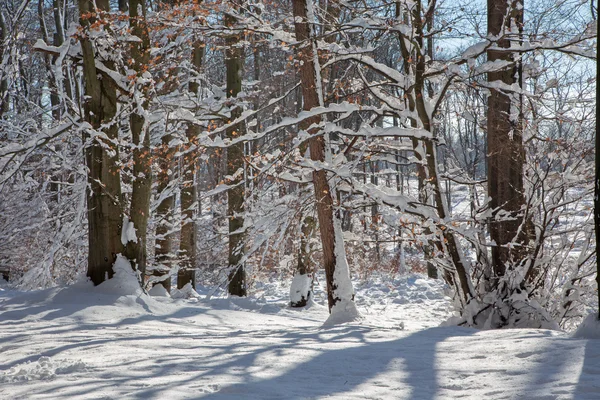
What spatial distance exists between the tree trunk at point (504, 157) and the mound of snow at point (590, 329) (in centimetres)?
228

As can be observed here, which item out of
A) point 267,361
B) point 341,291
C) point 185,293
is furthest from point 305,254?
point 267,361

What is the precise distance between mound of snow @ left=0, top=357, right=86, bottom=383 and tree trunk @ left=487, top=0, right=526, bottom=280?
197 inches

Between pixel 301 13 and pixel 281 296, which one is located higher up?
pixel 301 13

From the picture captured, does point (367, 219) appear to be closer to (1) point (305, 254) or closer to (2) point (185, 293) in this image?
(1) point (305, 254)

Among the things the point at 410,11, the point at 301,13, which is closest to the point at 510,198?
the point at 410,11

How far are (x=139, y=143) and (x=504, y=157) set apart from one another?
5040mm

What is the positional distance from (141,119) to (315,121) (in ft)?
8.52

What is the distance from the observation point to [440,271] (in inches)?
282

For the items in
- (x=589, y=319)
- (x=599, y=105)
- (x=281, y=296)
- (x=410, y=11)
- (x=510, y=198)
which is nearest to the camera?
(x=599, y=105)

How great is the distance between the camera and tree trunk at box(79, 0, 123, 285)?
743 centimetres

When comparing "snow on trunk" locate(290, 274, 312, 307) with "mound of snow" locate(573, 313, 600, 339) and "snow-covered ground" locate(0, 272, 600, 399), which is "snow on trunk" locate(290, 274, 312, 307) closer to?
"snow-covered ground" locate(0, 272, 600, 399)

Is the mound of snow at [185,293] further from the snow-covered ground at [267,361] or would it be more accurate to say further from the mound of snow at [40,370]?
the mound of snow at [40,370]

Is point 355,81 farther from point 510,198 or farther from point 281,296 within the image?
point 281,296

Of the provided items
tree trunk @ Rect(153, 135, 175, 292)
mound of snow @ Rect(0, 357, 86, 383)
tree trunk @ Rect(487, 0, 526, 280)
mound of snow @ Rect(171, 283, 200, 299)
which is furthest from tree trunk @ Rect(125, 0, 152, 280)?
tree trunk @ Rect(487, 0, 526, 280)
